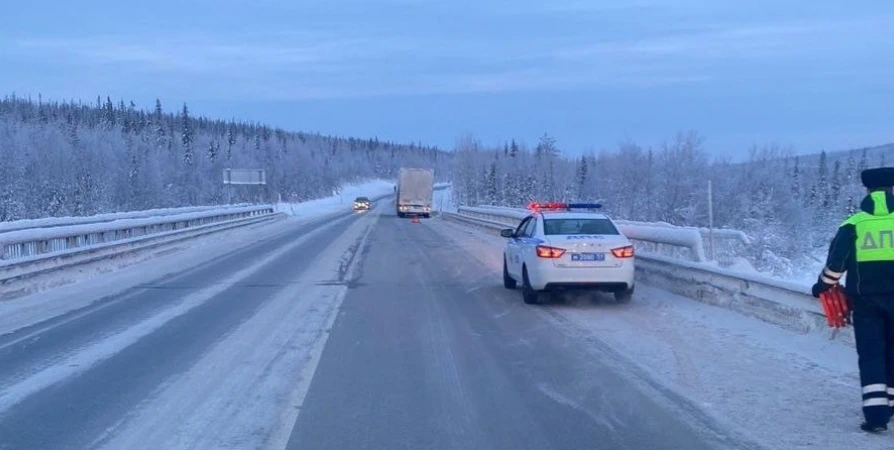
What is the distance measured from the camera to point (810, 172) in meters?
113

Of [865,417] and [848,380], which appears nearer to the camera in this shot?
[865,417]

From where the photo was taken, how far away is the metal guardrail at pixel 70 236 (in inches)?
744

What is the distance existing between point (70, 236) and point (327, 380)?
14.2 meters

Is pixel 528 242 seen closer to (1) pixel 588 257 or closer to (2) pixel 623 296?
(1) pixel 588 257

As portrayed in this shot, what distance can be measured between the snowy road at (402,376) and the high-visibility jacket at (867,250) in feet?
3.71

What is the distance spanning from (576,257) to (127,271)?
493 inches

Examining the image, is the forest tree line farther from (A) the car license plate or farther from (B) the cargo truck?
(A) the car license plate

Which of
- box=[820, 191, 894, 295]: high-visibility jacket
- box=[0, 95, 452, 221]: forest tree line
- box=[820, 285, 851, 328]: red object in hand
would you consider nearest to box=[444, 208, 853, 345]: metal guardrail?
box=[820, 285, 851, 328]: red object in hand

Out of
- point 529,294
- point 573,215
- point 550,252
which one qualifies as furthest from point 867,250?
point 573,215

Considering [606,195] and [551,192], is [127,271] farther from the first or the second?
[551,192]

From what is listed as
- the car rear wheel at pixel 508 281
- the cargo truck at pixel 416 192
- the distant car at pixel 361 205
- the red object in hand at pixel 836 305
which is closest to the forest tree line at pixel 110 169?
the distant car at pixel 361 205

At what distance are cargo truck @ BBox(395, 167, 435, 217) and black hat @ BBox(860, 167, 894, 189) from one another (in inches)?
2621

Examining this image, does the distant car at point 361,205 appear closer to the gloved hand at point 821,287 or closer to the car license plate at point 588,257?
the car license plate at point 588,257

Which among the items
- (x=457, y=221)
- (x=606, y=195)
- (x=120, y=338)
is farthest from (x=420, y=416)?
(x=606, y=195)
